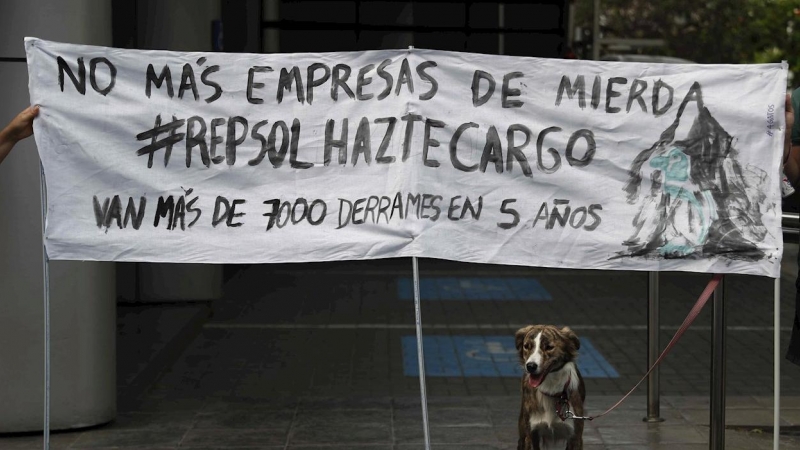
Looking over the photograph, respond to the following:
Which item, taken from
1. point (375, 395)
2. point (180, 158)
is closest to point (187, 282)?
point (375, 395)

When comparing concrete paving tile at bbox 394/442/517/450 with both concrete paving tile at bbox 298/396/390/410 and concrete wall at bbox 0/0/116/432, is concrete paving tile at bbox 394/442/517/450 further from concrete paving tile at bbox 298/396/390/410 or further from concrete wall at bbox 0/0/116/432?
concrete wall at bbox 0/0/116/432

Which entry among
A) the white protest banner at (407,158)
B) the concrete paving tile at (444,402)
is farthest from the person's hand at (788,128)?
the concrete paving tile at (444,402)

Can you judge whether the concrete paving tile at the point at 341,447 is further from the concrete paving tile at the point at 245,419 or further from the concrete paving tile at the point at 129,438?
the concrete paving tile at the point at 129,438

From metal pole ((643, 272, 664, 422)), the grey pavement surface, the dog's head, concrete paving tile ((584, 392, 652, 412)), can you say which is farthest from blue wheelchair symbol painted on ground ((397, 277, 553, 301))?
the dog's head

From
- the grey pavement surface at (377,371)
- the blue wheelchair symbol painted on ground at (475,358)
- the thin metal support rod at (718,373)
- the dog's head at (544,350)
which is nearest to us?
the dog's head at (544,350)

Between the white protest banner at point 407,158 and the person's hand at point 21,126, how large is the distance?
60mm

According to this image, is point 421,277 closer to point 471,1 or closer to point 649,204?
point 471,1

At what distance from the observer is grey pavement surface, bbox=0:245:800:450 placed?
748 centimetres

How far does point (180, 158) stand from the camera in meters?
5.91

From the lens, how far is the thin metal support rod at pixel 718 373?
6523 millimetres

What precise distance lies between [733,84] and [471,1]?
15.2 metres

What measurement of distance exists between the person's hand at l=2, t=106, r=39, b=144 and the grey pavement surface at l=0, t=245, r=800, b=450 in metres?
2.01

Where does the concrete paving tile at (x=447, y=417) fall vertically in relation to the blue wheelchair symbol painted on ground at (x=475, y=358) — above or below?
above

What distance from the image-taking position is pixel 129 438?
7379 mm
